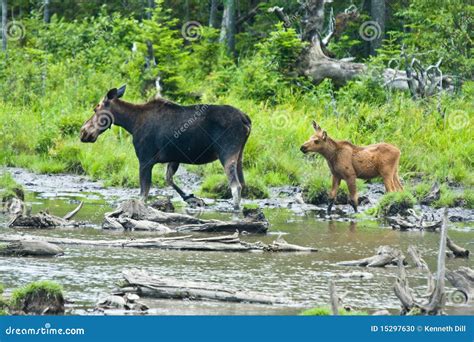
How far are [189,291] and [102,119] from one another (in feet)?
27.8

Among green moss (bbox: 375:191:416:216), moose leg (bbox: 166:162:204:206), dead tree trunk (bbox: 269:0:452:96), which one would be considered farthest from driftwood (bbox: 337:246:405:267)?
dead tree trunk (bbox: 269:0:452:96)

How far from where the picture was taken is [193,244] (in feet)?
50.0

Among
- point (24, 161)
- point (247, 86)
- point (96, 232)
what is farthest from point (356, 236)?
point (247, 86)

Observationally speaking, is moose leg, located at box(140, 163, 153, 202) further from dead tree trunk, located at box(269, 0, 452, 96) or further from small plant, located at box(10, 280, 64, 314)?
dead tree trunk, located at box(269, 0, 452, 96)

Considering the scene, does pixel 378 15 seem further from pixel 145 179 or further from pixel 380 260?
pixel 380 260

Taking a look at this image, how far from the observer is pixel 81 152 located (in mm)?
23797

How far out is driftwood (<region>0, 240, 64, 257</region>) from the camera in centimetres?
1409

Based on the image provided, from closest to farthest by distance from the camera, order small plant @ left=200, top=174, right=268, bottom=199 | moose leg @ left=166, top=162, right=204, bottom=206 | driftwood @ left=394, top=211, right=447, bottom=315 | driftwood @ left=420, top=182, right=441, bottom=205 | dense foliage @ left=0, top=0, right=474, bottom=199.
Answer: driftwood @ left=394, top=211, right=447, bottom=315, moose leg @ left=166, top=162, right=204, bottom=206, driftwood @ left=420, top=182, right=441, bottom=205, small plant @ left=200, top=174, right=268, bottom=199, dense foliage @ left=0, top=0, right=474, bottom=199

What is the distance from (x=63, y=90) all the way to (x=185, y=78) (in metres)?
3.30

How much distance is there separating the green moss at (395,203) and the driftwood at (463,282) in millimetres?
6513

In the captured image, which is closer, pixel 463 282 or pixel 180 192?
pixel 463 282

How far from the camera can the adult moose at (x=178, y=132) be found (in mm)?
18938

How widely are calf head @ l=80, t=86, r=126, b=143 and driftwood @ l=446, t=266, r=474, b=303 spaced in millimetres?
8731

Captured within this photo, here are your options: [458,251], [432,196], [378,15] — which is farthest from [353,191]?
[378,15]
